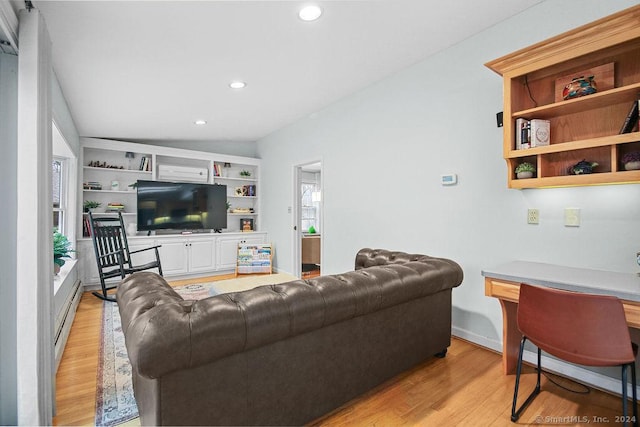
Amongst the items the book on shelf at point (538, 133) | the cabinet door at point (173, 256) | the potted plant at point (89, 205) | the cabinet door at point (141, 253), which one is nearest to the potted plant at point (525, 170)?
the book on shelf at point (538, 133)

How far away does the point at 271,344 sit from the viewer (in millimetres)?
1475

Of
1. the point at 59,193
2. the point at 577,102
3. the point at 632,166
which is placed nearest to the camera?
the point at 632,166

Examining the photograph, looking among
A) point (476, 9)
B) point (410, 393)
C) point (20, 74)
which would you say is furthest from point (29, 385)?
point (476, 9)

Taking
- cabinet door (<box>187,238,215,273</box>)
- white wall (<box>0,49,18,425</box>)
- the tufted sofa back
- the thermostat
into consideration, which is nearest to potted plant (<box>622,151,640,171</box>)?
the thermostat

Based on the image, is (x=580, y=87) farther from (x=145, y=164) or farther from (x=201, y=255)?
(x=145, y=164)

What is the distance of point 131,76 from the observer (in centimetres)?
302

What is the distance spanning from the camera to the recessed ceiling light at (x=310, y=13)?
2.25m

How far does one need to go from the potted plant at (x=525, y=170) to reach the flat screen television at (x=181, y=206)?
15.5ft

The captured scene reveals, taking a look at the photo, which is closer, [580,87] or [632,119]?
[632,119]

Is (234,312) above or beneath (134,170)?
beneath

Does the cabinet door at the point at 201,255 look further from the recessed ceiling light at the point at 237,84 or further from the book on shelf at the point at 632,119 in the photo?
the book on shelf at the point at 632,119

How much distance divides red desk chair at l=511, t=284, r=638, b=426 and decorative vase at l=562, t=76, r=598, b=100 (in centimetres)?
141

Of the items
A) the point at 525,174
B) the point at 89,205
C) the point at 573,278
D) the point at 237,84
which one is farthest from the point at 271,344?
the point at 89,205

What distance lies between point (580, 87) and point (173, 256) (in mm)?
5352
